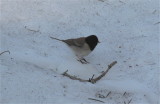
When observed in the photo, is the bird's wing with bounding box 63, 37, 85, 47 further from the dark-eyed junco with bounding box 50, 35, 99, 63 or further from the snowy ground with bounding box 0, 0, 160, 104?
the snowy ground with bounding box 0, 0, 160, 104

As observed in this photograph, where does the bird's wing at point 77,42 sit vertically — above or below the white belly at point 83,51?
above

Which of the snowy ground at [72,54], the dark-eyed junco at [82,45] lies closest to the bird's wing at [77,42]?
the dark-eyed junco at [82,45]

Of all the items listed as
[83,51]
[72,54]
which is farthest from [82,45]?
[72,54]

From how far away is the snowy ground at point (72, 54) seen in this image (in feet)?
16.7

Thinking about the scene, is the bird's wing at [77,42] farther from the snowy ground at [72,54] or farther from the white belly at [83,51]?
the snowy ground at [72,54]

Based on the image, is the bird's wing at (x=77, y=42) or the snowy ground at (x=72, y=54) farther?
the bird's wing at (x=77, y=42)

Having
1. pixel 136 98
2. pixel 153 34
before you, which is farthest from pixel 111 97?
pixel 153 34

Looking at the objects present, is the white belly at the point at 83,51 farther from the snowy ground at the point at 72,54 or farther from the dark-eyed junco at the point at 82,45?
the snowy ground at the point at 72,54

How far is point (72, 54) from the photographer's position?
6.81m

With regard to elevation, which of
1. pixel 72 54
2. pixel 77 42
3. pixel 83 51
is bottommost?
pixel 72 54

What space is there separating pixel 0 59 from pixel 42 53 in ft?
3.14

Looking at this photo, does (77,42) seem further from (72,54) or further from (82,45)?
(72,54)

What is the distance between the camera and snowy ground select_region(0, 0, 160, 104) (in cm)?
510

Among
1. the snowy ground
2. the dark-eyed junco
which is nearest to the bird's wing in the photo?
the dark-eyed junco
